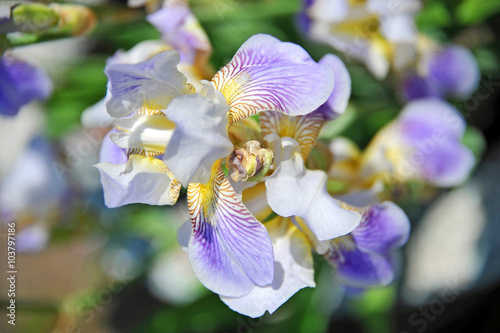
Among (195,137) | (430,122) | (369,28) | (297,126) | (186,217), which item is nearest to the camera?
(195,137)

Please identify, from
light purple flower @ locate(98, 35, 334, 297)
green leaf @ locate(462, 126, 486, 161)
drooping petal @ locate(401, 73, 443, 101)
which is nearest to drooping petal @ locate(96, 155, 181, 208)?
light purple flower @ locate(98, 35, 334, 297)

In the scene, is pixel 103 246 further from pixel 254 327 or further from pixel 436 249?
pixel 436 249

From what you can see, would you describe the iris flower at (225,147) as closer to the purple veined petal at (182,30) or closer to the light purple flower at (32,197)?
the purple veined petal at (182,30)

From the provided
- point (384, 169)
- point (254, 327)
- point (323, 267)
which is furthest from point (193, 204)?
point (254, 327)

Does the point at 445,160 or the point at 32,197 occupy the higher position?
the point at 445,160

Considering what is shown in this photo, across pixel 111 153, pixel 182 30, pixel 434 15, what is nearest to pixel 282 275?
pixel 111 153

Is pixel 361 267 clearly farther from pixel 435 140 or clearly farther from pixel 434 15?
Answer: pixel 434 15
